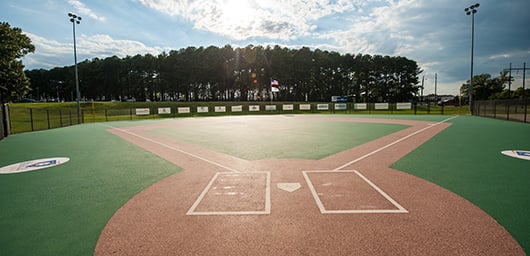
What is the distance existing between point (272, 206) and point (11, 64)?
4718 cm

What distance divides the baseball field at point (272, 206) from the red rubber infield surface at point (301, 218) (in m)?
0.02

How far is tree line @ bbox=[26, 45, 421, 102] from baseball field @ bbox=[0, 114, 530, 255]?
73036 millimetres

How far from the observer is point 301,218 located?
166 inches

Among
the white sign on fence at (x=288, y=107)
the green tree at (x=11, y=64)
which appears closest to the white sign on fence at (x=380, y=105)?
the white sign on fence at (x=288, y=107)

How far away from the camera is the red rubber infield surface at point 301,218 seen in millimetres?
3404

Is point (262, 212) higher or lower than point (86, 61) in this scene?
lower

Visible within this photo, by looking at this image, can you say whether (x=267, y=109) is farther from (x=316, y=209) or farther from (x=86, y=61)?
(x=86, y=61)

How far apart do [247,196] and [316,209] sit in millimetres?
1519

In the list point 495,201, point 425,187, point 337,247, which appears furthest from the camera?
point 425,187

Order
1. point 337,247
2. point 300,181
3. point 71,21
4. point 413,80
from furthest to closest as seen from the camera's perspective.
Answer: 1. point 413,80
2. point 71,21
3. point 300,181
4. point 337,247

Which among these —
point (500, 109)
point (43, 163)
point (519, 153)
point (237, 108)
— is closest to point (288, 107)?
point (237, 108)

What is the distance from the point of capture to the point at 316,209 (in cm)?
458

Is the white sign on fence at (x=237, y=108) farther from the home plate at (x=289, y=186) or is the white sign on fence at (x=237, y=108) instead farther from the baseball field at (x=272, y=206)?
the home plate at (x=289, y=186)

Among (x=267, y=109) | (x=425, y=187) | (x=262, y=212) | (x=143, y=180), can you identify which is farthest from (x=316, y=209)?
(x=267, y=109)
